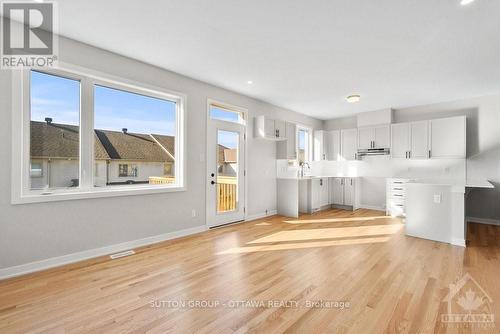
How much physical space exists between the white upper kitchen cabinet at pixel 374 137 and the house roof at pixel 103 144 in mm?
4953

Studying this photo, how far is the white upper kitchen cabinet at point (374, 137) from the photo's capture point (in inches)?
232

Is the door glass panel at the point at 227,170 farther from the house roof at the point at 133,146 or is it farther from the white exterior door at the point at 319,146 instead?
the white exterior door at the point at 319,146

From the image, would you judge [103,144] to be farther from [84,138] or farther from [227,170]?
[227,170]

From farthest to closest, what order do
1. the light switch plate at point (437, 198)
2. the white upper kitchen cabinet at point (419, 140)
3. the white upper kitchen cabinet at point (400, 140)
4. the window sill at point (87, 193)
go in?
the white upper kitchen cabinet at point (400, 140) < the white upper kitchen cabinet at point (419, 140) < the light switch plate at point (437, 198) < the window sill at point (87, 193)

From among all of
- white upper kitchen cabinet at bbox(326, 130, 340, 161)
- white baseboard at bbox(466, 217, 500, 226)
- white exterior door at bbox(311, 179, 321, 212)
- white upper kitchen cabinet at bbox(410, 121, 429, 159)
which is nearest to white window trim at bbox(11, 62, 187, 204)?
white exterior door at bbox(311, 179, 321, 212)

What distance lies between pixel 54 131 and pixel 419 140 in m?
6.86

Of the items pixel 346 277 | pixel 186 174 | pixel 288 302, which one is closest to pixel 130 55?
pixel 186 174

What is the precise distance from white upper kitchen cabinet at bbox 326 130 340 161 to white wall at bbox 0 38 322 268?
292 cm

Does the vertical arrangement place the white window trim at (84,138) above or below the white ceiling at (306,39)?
below

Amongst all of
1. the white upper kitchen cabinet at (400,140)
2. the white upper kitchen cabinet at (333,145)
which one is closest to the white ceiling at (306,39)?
the white upper kitchen cabinet at (400,140)

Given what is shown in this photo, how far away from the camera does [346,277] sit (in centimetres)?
250

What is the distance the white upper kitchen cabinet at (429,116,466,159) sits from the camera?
495cm

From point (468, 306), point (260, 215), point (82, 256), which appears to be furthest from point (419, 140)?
point (82, 256)

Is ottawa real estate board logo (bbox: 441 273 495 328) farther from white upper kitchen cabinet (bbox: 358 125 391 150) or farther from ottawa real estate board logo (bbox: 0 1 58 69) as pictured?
ottawa real estate board logo (bbox: 0 1 58 69)
